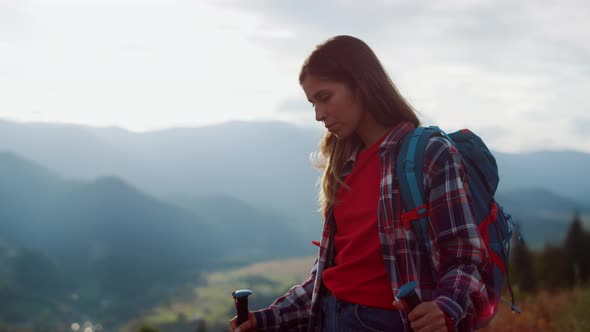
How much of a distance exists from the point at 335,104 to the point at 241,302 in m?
1.00

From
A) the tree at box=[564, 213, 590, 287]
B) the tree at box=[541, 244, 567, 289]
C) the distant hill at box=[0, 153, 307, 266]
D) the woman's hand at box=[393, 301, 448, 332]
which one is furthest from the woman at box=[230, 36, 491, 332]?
the distant hill at box=[0, 153, 307, 266]

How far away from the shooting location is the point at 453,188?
6.21ft

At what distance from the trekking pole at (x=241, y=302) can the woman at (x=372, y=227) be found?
0.16 feet

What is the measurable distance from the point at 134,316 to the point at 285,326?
124m

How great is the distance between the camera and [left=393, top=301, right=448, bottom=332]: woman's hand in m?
1.71

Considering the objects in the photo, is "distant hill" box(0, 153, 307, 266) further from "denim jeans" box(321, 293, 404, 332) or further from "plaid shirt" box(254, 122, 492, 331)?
"plaid shirt" box(254, 122, 492, 331)

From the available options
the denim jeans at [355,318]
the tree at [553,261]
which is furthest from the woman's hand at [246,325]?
the tree at [553,261]

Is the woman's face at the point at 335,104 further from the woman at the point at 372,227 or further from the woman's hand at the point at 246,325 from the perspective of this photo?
the woman's hand at the point at 246,325

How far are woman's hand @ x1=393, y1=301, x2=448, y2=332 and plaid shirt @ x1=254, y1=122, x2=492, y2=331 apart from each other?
0.12 feet

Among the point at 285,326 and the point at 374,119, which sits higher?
the point at 374,119

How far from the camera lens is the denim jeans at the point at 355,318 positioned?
2070 mm

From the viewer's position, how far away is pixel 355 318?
2178mm

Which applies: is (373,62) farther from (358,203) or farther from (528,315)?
(528,315)

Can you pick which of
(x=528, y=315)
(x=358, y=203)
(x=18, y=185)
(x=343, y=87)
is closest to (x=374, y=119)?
(x=343, y=87)
